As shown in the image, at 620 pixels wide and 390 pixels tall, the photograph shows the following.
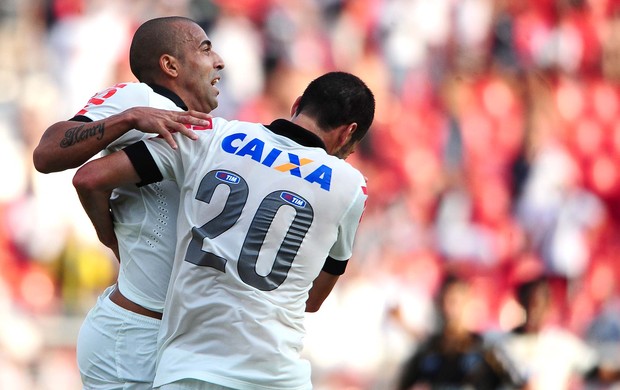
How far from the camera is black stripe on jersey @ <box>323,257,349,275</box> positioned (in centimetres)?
365

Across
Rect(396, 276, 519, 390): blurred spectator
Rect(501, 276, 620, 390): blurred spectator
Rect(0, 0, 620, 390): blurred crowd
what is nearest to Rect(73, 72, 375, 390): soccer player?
Rect(0, 0, 620, 390): blurred crowd

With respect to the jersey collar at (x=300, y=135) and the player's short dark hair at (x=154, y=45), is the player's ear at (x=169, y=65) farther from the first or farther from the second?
the jersey collar at (x=300, y=135)

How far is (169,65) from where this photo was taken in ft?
12.4

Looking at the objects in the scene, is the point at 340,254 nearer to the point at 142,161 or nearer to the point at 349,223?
the point at 349,223

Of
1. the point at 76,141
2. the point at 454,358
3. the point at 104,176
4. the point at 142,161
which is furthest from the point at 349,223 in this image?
the point at 454,358

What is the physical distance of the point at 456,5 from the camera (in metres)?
10.7

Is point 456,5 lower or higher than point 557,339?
higher

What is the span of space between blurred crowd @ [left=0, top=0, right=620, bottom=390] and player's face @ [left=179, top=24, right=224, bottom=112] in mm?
3575

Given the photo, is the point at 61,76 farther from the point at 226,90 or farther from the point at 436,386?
the point at 436,386

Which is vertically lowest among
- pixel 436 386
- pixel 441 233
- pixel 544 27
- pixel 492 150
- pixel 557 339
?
pixel 436 386

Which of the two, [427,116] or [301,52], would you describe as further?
[427,116]

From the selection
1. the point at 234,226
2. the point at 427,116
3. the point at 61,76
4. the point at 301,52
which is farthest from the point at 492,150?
the point at 234,226

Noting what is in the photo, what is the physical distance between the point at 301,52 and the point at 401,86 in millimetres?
1222

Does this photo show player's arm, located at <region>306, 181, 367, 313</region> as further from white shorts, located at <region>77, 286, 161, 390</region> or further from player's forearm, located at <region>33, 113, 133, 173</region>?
player's forearm, located at <region>33, 113, 133, 173</region>
